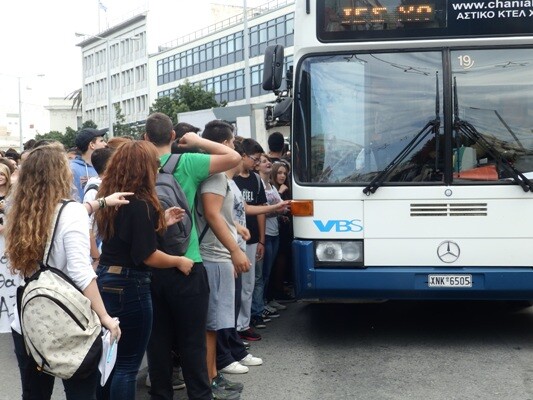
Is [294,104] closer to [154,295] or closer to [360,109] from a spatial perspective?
[360,109]

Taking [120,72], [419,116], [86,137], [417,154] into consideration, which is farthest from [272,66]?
[120,72]

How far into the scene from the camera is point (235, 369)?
274 inches

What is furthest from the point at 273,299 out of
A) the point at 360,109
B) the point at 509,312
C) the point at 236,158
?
the point at 236,158

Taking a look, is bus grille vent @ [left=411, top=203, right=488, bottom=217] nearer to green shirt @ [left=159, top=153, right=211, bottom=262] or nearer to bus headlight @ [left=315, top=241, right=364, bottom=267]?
bus headlight @ [left=315, top=241, right=364, bottom=267]

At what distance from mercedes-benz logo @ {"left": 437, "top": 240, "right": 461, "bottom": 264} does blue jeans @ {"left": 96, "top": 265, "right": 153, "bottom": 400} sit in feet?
11.0

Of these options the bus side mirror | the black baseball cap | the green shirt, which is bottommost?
the green shirt

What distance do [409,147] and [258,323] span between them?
264 cm

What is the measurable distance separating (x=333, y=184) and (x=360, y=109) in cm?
70

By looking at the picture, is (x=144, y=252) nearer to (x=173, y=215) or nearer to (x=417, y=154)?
(x=173, y=215)

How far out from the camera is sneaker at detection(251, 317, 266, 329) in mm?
8914

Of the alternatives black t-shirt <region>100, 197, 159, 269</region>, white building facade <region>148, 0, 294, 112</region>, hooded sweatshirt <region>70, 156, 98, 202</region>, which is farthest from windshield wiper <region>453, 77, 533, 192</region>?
white building facade <region>148, 0, 294, 112</region>

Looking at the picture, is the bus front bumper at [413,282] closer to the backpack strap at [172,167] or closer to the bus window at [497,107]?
the bus window at [497,107]

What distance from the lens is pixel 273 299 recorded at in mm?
10391

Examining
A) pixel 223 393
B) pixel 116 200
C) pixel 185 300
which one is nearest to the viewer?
pixel 116 200
